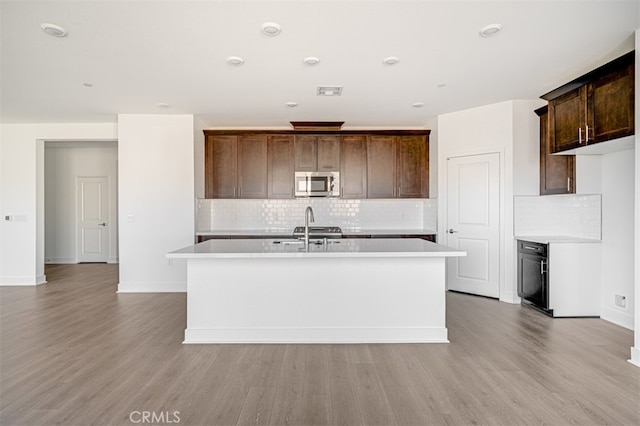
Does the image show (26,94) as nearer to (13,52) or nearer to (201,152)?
(13,52)

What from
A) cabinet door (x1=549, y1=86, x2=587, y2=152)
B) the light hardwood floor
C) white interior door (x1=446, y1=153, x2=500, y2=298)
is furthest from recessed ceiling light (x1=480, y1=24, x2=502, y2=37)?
the light hardwood floor

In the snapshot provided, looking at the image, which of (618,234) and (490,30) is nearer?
(490,30)

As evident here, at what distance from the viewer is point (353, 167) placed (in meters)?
6.09

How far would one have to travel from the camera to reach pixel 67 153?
28.2 feet

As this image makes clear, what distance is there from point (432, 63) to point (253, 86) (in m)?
2.00

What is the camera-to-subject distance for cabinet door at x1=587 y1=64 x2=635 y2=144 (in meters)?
3.04

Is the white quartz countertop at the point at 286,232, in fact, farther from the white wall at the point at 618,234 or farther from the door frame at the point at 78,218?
the door frame at the point at 78,218

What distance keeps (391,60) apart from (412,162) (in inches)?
111

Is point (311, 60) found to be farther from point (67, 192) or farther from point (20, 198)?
point (67, 192)

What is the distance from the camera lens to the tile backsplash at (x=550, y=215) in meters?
4.59

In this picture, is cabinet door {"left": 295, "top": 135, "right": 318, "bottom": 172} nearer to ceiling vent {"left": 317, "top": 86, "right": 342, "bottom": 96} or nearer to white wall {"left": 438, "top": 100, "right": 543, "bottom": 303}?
ceiling vent {"left": 317, "top": 86, "right": 342, "bottom": 96}

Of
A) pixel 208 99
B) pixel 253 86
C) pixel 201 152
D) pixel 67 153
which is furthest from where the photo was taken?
pixel 67 153

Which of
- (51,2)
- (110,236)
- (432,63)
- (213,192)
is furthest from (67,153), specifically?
(432,63)

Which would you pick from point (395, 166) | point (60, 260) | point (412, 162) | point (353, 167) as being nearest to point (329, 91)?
point (353, 167)
